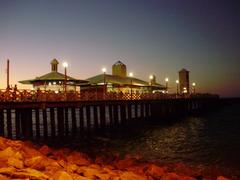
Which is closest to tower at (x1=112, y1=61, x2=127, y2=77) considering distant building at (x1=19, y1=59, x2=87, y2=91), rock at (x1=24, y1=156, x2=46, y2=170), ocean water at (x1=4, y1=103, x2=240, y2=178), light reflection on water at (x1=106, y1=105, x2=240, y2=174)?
distant building at (x1=19, y1=59, x2=87, y2=91)

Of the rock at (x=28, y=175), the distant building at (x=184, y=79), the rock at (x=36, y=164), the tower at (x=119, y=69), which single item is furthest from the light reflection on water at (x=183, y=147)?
the distant building at (x=184, y=79)

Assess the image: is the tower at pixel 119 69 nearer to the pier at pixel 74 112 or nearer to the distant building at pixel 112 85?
the distant building at pixel 112 85

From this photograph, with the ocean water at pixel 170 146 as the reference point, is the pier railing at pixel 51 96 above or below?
above

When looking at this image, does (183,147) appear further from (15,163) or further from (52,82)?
(52,82)

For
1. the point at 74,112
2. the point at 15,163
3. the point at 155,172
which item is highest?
the point at 74,112

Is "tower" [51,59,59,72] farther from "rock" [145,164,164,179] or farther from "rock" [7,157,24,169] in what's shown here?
"rock" [7,157,24,169]

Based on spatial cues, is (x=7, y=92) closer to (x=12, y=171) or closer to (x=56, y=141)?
(x=56, y=141)

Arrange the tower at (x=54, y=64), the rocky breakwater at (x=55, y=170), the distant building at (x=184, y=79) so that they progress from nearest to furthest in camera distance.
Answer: the rocky breakwater at (x=55, y=170) → the tower at (x=54, y=64) → the distant building at (x=184, y=79)

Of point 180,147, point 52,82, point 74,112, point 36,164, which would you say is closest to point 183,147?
point 180,147

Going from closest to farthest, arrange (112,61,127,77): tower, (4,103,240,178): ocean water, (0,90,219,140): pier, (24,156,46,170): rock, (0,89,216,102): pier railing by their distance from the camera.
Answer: (24,156,46,170): rock → (4,103,240,178): ocean water → (0,89,216,102): pier railing → (0,90,219,140): pier → (112,61,127,77): tower

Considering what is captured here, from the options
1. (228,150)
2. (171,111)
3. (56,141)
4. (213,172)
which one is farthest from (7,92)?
(171,111)

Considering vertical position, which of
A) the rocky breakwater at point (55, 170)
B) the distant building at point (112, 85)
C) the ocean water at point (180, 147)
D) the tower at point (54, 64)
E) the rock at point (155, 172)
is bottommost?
the ocean water at point (180, 147)

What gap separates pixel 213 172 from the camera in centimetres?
1523

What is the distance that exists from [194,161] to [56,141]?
1138 centimetres
